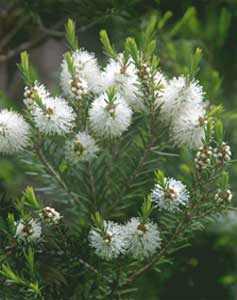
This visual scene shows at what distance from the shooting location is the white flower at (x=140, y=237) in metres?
0.88

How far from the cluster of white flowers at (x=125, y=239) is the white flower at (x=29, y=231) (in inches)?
2.5

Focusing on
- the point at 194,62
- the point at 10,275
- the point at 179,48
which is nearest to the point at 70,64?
the point at 194,62

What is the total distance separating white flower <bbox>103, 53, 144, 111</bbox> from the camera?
0.93 m

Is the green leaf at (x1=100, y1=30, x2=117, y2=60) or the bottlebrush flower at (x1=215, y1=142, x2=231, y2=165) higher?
the green leaf at (x1=100, y1=30, x2=117, y2=60)

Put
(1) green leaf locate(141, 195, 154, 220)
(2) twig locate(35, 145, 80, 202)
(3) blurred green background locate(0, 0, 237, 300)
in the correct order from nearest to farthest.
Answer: (1) green leaf locate(141, 195, 154, 220) < (2) twig locate(35, 145, 80, 202) < (3) blurred green background locate(0, 0, 237, 300)

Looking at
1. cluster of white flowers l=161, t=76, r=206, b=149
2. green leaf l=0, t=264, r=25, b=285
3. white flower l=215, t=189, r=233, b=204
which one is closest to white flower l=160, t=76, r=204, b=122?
cluster of white flowers l=161, t=76, r=206, b=149

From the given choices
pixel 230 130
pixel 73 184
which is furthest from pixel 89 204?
pixel 230 130

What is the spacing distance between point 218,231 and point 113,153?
553 mm

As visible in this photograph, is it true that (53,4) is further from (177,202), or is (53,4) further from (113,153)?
(177,202)

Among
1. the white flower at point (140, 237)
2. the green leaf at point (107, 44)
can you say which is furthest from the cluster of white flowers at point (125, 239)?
the green leaf at point (107, 44)

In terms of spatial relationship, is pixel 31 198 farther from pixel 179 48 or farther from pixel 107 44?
pixel 179 48

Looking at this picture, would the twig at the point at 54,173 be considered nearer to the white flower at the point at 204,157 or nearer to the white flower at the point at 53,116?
the white flower at the point at 53,116

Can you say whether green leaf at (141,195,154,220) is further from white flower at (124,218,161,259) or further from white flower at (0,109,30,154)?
white flower at (0,109,30,154)

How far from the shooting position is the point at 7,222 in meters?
0.90
